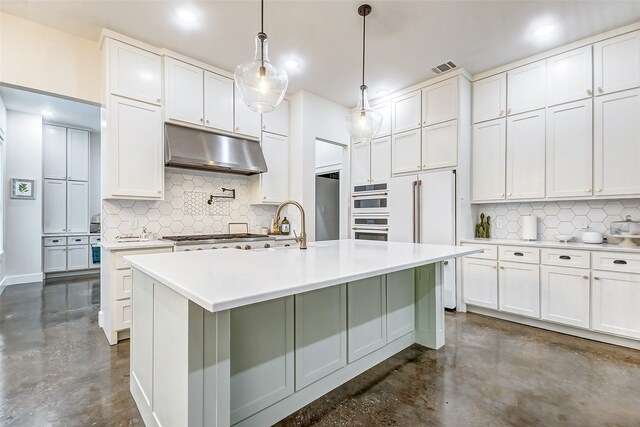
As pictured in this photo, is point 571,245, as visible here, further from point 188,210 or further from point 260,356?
point 188,210

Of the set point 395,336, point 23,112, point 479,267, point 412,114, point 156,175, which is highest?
point 23,112

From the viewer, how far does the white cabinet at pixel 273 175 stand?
423cm

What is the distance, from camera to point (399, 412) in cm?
182

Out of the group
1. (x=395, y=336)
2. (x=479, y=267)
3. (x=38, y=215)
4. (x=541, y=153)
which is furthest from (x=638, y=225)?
(x=38, y=215)

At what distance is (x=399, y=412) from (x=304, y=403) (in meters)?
0.57

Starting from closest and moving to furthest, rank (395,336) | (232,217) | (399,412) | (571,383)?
(399,412), (571,383), (395,336), (232,217)

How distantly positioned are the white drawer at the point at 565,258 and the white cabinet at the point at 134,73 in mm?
4350

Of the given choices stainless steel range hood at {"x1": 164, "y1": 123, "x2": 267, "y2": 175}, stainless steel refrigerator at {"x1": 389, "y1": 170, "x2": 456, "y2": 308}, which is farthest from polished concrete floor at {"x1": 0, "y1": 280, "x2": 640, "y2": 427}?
stainless steel range hood at {"x1": 164, "y1": 123, "x2": 267, "y2": 175}

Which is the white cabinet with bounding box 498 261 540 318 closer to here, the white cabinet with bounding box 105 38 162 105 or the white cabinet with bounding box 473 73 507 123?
the white cabinet with bounding box 473 73 507 123

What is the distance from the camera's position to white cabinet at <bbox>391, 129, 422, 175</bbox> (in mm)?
4184

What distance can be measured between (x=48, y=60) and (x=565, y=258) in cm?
541

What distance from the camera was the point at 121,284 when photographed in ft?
9.15

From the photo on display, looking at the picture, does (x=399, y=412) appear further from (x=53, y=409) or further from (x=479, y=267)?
(x=479, y=267)

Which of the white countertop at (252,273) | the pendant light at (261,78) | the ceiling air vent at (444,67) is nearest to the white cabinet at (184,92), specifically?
the pendant light at (261,78)
